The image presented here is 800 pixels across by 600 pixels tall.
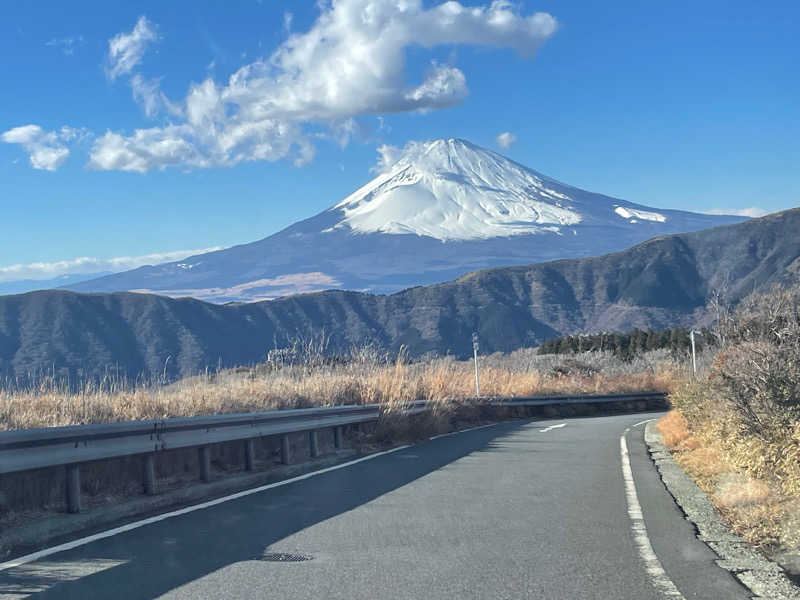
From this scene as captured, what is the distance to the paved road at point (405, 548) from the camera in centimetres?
527

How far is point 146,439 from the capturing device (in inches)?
316

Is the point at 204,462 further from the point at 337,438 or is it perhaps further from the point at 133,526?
the point at 337,438

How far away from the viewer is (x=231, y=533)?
22.3ft

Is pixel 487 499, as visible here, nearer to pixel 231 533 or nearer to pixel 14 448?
pixel 231 533

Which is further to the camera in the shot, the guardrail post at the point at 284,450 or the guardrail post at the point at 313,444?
the guardrail post at the point at 313,444

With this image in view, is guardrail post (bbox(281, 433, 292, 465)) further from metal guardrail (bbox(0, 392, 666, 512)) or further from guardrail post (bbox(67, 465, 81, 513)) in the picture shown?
guardrail post (bbox(67, 465, 81, 513))

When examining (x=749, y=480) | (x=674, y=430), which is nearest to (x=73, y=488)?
(x=749, y=480)

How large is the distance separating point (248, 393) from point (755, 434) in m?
6.86

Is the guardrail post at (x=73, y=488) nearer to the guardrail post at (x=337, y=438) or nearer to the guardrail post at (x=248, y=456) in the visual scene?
the guardrail post at (x=248, y=456)

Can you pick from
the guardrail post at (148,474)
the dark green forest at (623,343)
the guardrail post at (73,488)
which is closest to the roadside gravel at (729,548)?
the guardrail post at (148,474)

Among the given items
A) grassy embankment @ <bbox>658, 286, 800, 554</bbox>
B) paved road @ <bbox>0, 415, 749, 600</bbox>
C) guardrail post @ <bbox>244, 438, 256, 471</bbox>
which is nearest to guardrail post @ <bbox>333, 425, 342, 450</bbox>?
paved road @ <bbox>0, 415, 749, 600</bbox>

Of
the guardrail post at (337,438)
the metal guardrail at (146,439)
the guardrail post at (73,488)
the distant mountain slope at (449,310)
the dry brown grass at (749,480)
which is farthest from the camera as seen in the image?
the distant mountain slope at (449,310)

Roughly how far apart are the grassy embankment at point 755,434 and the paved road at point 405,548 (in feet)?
1.86

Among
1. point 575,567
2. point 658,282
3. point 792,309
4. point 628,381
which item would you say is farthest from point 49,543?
point 658,282
